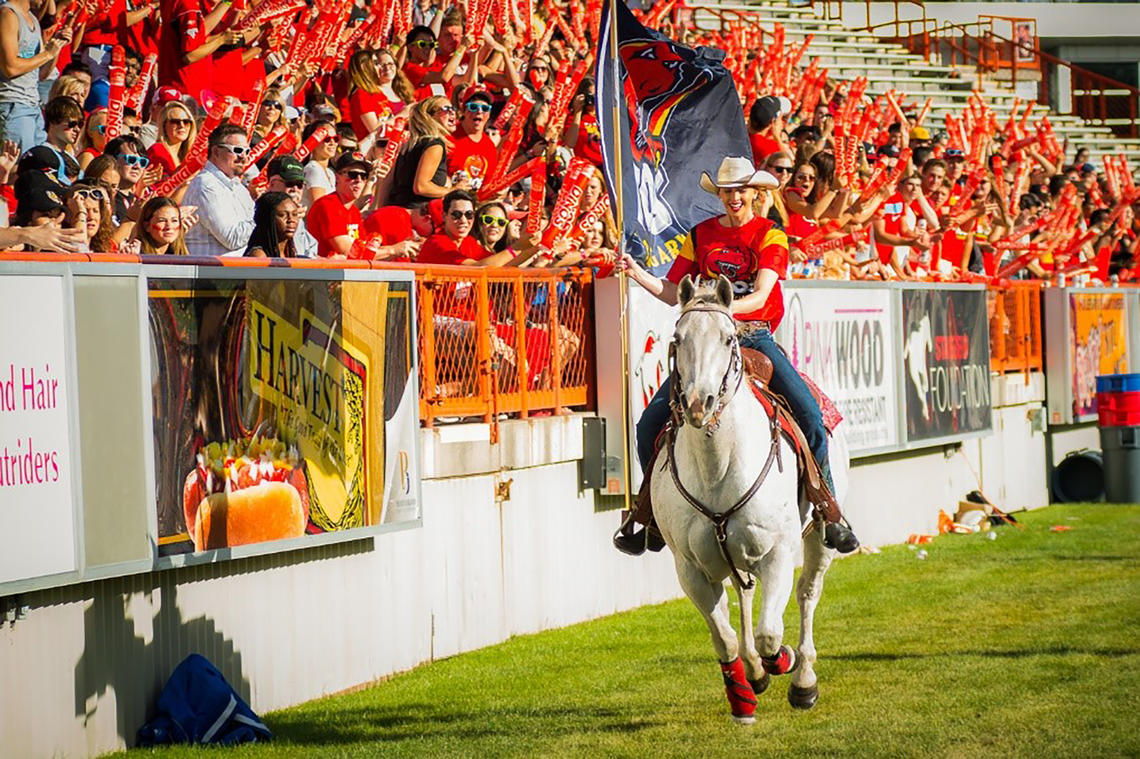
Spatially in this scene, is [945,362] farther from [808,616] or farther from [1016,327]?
[808,616]

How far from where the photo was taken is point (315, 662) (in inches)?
433

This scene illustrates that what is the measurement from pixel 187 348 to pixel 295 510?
1333mm

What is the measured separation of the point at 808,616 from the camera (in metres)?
10.6

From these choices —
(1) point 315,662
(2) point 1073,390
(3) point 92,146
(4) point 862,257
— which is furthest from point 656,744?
(2) point 1073,390

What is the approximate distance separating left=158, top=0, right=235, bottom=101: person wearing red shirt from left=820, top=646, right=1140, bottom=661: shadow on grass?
A: 747 cm

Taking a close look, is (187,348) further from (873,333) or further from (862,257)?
(862,257)

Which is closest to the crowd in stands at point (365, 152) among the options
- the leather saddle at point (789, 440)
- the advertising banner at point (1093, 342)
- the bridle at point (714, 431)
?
the advertising banner at point (1093, 342)

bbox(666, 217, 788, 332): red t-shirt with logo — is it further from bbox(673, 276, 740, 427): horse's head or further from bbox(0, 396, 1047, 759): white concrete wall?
bbox(0, 396, 1047, 759): white concrete wall

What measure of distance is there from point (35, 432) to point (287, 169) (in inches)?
165

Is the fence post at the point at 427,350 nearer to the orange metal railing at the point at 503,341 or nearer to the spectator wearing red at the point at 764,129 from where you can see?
the orange metal railing at the point at 503,341

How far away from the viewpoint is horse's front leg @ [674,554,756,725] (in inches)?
369

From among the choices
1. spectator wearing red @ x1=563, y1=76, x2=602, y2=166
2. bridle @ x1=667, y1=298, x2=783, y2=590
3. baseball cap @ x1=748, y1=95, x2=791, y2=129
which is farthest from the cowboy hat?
baseball cap @ x1=748, y1=95, x2=791, y2=129

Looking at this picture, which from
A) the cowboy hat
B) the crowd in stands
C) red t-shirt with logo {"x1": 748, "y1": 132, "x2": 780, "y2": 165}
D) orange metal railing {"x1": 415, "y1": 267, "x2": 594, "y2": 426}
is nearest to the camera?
the cowboy hat

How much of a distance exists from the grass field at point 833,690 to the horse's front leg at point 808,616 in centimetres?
15
